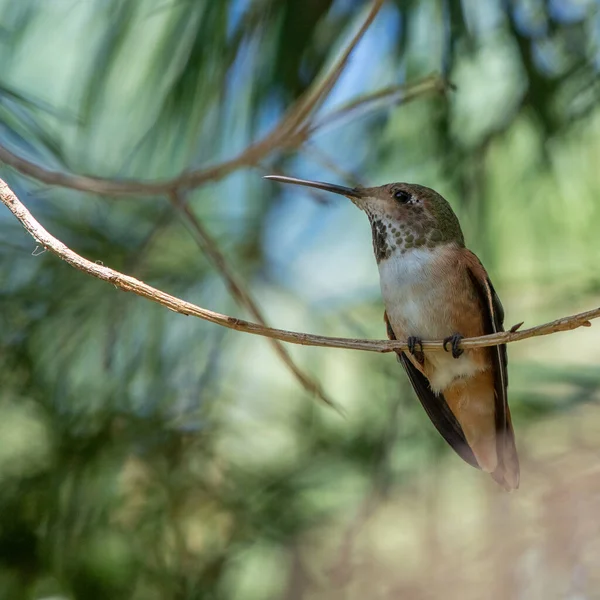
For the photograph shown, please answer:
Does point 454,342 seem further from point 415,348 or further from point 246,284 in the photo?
point 246,284

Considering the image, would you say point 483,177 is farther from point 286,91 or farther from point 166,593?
point 166,593

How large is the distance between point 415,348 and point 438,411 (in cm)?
15

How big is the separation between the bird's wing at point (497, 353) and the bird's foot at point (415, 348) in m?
0.15

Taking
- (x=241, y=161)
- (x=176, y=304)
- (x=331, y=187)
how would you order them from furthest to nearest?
(x=331, y=187)
(x=241, y=161)
(x=176, y=304)

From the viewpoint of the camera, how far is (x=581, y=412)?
4.99 ft

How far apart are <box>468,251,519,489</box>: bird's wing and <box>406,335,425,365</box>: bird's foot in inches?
5.9

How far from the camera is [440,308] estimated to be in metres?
1.93

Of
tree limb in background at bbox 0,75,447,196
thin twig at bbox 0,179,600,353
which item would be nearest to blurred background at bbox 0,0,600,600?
tree limb in background at bbox 0,75,447,196

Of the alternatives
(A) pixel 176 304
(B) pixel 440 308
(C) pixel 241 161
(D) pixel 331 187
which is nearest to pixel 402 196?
(D) pixel 331 187

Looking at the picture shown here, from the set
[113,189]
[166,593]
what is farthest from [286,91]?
[166,593]

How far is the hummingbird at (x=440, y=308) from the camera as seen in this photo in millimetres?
1854

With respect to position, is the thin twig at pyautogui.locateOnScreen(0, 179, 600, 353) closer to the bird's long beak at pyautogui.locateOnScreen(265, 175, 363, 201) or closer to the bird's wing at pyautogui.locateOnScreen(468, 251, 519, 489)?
the bird's wing at pyautogui.locateOnScreen(468, 251, 519, 489)

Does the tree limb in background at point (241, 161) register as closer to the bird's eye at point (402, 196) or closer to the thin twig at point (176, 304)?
the bird's eye at point (402, 196)

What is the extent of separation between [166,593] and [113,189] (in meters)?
0.80
